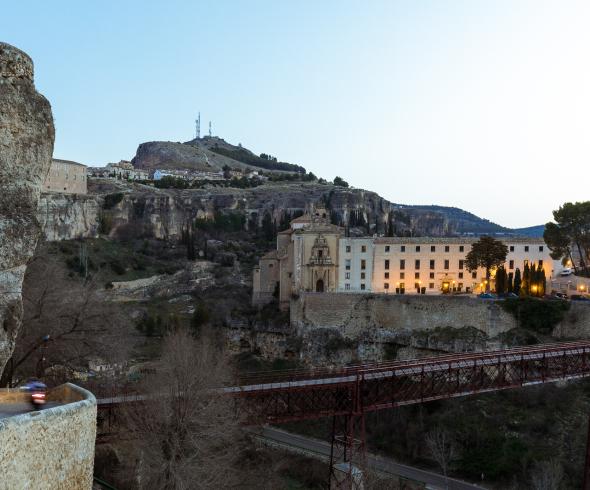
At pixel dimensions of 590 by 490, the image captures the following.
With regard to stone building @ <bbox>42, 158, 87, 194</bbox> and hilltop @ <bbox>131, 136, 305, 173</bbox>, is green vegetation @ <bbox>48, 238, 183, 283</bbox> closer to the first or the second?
stone building @ <bbox>42, 158, 87, 194</bbox>

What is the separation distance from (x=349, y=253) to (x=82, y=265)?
29621 mm

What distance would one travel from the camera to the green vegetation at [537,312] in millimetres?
36531

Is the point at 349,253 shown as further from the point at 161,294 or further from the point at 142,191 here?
the point at 142,191

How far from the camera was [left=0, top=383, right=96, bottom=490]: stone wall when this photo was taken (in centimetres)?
625

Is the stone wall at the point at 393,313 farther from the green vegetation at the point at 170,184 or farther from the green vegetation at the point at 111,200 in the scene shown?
the green vegetation at the point at 170,184

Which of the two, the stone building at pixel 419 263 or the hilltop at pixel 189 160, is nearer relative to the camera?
the stone building at pixel 419 263

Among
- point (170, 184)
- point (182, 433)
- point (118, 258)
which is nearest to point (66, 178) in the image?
point (118, 258)

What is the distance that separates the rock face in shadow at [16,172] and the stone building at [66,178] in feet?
243

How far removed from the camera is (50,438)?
268 inches

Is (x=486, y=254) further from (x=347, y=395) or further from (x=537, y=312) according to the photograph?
(x=347, y=395)

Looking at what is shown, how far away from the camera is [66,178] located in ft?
271

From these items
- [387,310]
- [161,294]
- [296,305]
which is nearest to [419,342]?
[387,310]

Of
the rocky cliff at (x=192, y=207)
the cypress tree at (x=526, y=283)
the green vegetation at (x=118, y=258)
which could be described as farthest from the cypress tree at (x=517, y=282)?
the rocky cliff at (x=192, y=207)

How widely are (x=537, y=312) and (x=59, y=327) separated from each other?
1138 inches
